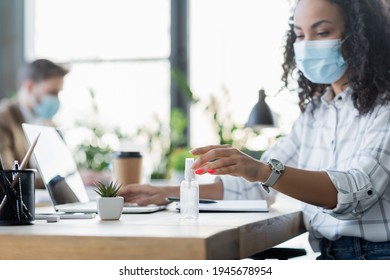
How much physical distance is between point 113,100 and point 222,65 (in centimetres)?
68

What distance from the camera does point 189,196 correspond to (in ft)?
4.09

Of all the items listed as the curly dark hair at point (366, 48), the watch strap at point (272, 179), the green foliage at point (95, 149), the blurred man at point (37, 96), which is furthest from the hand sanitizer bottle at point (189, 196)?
the green foliage at point (95, 149)

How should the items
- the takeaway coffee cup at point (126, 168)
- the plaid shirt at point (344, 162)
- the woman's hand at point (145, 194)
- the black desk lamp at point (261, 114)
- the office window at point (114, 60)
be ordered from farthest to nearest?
the office window at point (114, 60) < the black desk lamp at point (261, 114) < the takeaway coffee cup at point (126, 168) < the woman's hand at point (145, 194) < the plaid shirt at point (344, 162)

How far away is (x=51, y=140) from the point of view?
164cm

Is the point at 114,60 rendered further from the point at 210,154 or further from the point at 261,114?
the point at 210,154

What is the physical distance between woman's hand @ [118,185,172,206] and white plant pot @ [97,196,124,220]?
1.22ft

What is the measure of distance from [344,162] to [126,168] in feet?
2.44

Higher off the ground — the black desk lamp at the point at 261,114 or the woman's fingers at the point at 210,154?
the black desk lamp at the point at 261,114

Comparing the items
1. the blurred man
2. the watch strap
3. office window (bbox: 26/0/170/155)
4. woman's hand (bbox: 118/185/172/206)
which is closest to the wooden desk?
the watch strap

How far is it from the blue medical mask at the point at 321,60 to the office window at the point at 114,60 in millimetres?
1981

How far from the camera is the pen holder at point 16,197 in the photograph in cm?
112

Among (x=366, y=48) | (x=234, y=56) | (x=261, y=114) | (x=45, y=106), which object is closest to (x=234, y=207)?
(x=366, y=48)

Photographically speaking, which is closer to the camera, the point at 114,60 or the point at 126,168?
the point at 126,168

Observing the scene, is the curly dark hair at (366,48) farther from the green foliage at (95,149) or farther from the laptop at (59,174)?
the green foliage at (95,149)
